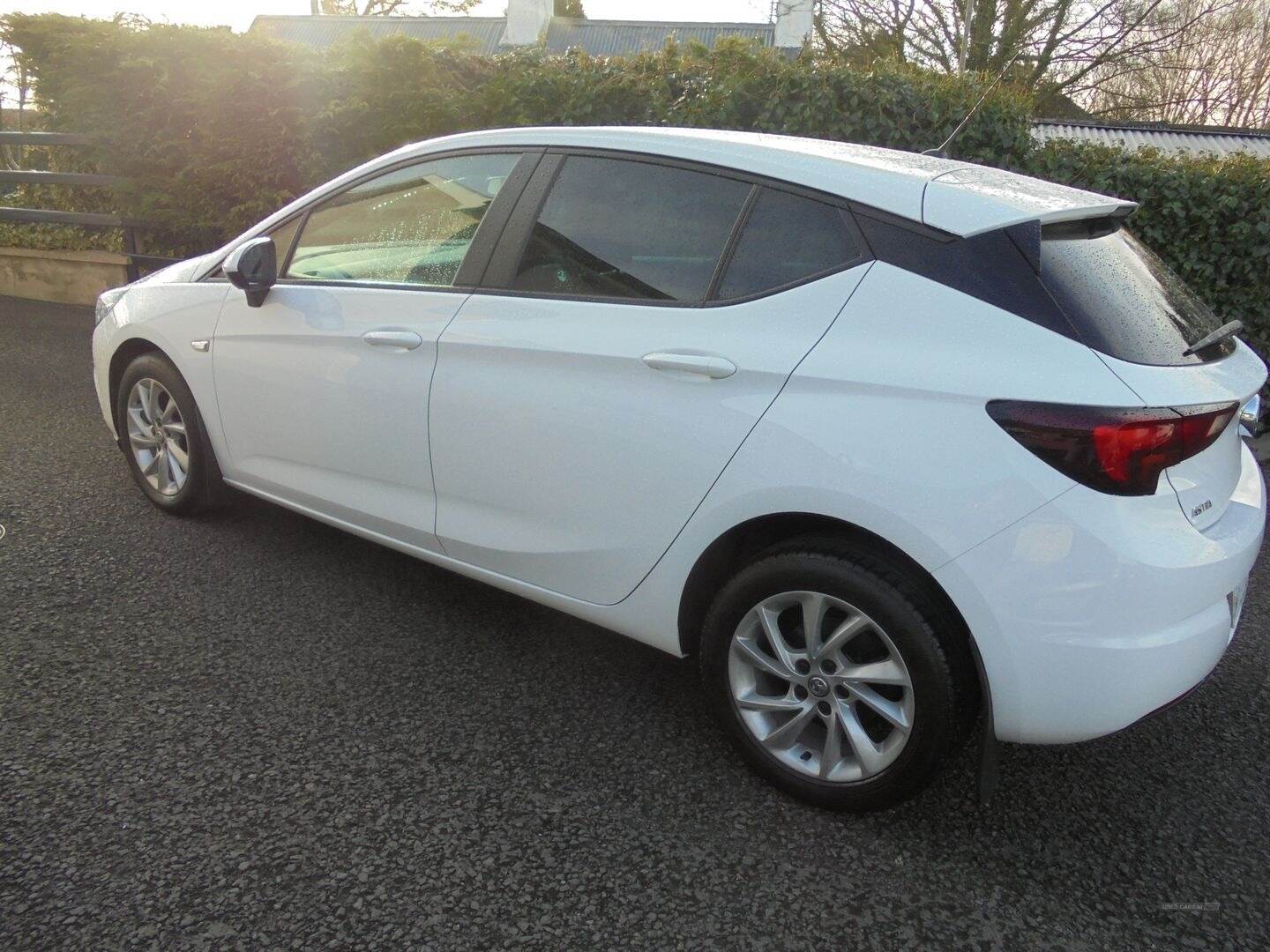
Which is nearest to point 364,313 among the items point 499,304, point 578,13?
point 499,304

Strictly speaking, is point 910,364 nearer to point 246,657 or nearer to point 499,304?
point 499,304

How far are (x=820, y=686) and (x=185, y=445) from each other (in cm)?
296

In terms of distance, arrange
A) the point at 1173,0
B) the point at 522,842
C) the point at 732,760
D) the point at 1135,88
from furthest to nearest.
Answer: the point at 1135,88 < the point at 1173,0 < the point at 732,760 < the point at 522,842

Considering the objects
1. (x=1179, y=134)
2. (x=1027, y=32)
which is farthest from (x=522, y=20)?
(x=1179, y=134)

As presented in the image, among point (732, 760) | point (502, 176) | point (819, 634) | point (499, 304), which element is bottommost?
point (732, 760)

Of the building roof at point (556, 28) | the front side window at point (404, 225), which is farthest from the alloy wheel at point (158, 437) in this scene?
the building roof at point (556, 28)

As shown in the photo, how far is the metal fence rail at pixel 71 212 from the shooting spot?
30.8ft

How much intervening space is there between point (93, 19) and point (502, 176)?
796cm

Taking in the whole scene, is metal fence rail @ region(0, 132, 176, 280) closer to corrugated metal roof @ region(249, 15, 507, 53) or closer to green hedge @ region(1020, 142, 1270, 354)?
green hedge @ region(1020, 142, 1270, 354)

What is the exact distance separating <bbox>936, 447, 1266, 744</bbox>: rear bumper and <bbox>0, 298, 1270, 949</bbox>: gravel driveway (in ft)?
1.58

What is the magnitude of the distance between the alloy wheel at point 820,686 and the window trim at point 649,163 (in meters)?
0.80

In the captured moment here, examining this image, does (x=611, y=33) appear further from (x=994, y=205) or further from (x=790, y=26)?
(x=994, y=205)

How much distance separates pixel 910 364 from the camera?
2.36 m

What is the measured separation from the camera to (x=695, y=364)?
2.63 m
